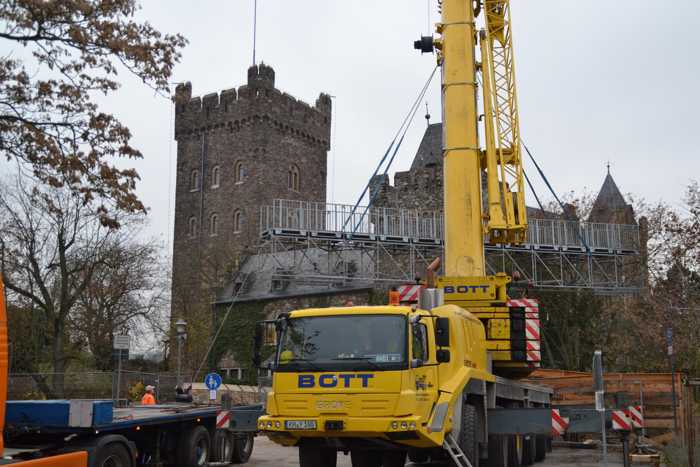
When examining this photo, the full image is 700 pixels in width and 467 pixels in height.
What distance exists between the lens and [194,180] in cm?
7119

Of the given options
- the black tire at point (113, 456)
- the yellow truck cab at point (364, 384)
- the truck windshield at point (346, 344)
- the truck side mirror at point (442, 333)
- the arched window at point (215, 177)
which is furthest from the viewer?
the arched window at point (215, 177)

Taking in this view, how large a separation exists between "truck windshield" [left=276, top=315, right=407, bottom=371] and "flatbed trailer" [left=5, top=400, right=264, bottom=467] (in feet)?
6.88

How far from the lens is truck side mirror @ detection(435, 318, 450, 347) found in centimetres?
1140

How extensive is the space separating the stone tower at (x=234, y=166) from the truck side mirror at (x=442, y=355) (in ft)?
174

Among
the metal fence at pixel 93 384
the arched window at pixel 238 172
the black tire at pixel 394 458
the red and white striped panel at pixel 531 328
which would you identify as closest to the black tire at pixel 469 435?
the black tire at pixel 394 458

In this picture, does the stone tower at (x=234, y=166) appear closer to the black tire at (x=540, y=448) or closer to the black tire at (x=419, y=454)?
the black tire at (x=540, y=448)

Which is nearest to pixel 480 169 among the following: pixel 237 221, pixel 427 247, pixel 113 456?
pixel 113 456

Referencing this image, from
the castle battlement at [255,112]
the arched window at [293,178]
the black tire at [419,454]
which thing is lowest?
the black tire at [419,454]

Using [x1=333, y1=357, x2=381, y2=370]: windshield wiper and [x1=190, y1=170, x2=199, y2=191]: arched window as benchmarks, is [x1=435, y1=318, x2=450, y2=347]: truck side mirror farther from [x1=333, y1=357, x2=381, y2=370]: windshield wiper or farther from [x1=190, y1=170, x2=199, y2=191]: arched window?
[x1=190, y1=170, x2=199, y2=191]: arched window

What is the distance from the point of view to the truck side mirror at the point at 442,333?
11398 millimetres

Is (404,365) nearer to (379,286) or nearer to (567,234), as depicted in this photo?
(567,234)

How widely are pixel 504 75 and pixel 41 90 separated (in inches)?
395

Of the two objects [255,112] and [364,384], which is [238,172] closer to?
[255,112]

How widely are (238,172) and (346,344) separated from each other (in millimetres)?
57990
